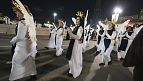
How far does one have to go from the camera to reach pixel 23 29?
7.80 m

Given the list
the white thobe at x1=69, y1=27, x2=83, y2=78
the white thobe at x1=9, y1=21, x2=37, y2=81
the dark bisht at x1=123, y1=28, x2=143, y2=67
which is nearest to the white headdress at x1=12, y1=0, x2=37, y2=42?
the white thobe at x1=9, y1=21, x2=37, y2=81

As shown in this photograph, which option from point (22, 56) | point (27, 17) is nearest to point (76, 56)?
point (22, 56)

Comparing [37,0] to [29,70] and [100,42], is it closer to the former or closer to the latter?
[100,42]

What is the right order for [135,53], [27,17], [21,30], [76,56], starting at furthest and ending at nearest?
[76,56]
[27,17]
[21,30]
[135,53]

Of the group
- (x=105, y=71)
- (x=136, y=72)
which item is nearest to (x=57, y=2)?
(x=105, y=71)

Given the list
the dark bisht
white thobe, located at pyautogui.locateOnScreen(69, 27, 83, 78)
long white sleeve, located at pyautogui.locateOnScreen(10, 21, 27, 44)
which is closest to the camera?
the dark bisht

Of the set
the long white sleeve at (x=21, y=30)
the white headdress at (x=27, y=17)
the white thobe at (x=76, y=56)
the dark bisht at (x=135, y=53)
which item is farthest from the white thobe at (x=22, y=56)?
the dark bisht at (x=135, y=53)

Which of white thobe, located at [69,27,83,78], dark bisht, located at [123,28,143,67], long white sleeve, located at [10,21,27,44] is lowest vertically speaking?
white thobe, located at [69,27,83,78]

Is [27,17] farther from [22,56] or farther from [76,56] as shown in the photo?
[76,56]

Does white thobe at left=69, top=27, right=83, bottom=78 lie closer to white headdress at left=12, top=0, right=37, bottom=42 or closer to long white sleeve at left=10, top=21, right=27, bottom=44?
white headdress at left=12, top=0, right=37, bottom=42

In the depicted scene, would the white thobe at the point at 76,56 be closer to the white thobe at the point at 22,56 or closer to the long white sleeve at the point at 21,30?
the white thobe at the point at 22,56

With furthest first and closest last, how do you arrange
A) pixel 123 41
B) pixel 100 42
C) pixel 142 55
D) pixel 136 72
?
pixel 100 42, pixel 123 41, pixel 136 72, pixel 142 55

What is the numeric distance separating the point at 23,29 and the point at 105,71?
459 cm

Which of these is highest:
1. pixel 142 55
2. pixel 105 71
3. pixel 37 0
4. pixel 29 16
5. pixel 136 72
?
pixel 37 0
